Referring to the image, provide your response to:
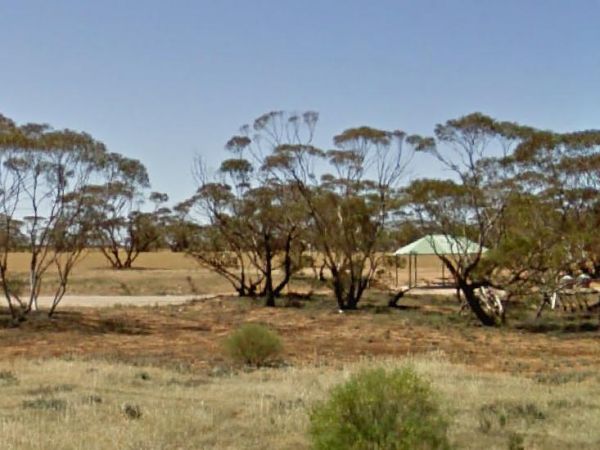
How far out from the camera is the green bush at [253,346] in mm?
18375

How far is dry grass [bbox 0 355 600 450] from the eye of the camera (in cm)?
883

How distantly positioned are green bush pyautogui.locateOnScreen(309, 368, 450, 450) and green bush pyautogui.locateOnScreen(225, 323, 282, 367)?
1084 centimetres

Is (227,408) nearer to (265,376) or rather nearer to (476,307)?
(265,376)

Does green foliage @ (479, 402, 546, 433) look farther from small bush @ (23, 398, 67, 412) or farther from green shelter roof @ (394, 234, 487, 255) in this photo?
green shelter roof @ (394, 234, 487, 255)

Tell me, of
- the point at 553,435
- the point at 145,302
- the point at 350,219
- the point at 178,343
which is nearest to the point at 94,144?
the point at 178,343

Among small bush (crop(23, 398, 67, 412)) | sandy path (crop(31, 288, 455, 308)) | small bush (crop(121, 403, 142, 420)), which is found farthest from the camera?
sandy path (crop(31, 288, 455, 308))

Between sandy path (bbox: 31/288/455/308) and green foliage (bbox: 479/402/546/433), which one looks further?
sandy path (bbox: 31/288/455/308)

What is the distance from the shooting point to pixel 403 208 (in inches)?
1554

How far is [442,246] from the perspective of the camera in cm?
4647

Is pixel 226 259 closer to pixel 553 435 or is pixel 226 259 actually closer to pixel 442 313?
pixel 442 313

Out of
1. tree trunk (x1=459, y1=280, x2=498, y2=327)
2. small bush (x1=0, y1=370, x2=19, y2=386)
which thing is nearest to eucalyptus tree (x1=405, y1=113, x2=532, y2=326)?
tree trunk (x1=459, y1=280, x2=498, y2=327)

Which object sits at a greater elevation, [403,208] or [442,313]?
[403,208]

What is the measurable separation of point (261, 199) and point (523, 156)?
16986 millimetres

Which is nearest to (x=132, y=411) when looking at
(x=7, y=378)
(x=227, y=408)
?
(x=227, y=408)
